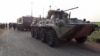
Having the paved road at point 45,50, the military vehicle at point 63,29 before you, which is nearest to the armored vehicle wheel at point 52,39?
the military vehicle at point 63,29

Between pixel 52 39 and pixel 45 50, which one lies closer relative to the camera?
pixel 45 50

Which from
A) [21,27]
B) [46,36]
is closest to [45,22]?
[46,36]

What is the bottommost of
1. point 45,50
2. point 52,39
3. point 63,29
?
point 45,50

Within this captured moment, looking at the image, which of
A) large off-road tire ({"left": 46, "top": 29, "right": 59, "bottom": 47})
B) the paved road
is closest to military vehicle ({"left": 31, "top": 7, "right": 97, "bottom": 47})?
large off-road tire ({"left": 46, "top": 29, "right": 59, "bottom": 47})

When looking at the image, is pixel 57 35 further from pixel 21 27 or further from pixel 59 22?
pixel 21 27

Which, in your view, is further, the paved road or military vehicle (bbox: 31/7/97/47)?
military vehicle (bbox: 31/7/97/47)

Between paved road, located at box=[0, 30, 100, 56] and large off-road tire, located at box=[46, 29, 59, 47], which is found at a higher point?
large off-road tire, located at box=[46, 29, 59, 47]

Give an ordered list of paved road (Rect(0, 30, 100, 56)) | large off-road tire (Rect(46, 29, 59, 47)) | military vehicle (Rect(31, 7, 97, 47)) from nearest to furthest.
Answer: paved road (Rect(0, 30, 100, 56)) → military vehicle (Rect(31, 7, 97, 47)) → large off-road tire (Rect(46, 29, 59, 47))

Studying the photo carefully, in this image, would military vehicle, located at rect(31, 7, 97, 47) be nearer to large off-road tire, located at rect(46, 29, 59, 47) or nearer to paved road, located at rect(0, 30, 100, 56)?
large off-road tire, located at rect(46, 29, 59, 47)

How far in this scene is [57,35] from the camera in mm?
11992

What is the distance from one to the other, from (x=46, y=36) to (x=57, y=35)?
1997 mm

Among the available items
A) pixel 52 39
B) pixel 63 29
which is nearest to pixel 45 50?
pixel 52 39

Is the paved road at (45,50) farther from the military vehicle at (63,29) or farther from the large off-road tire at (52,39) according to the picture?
the military vehicle at (63,29)

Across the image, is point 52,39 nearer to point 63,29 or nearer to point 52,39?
point 52,39
